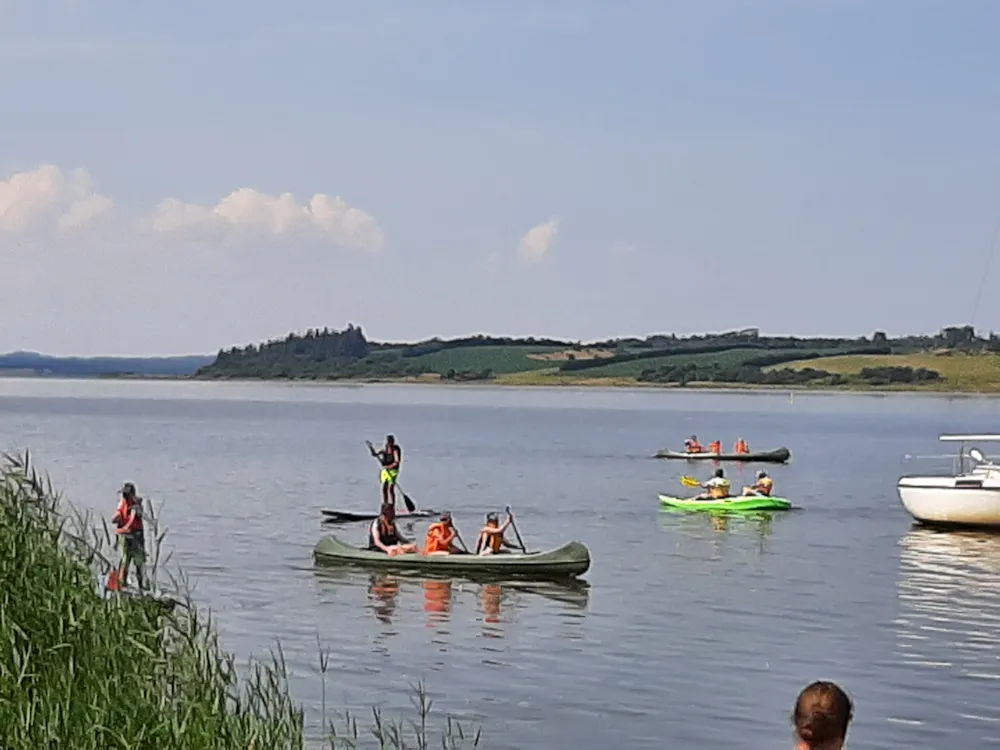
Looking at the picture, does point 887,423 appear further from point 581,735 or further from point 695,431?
point 581,735

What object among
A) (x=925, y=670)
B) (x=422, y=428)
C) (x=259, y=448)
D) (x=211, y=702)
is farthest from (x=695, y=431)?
(x=211, y=702)

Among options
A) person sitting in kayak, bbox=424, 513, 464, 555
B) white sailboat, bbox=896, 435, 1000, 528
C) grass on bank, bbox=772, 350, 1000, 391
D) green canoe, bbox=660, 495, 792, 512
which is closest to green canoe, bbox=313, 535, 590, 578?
person sitting in kayak, bbox=424, 513, 464, 555

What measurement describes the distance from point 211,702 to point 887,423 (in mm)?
132566

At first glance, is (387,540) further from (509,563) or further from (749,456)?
(749,456)

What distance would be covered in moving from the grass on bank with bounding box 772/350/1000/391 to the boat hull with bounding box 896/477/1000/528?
443ft

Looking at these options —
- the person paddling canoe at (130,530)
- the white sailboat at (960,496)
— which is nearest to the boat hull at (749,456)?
the white sailboat at (960,496)

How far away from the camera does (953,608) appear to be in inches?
1109

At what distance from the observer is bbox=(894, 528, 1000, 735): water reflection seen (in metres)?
22.1

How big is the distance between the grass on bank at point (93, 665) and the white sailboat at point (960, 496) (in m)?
25.4

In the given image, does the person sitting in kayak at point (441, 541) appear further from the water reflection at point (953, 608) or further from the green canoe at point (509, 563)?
the water reflection at point (953, 608)

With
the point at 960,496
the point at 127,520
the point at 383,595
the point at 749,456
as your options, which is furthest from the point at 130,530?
the point at 749,456

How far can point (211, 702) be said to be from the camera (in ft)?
39.5

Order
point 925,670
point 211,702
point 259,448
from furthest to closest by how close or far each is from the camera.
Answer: point 259,448
point 925,670
point 211,702

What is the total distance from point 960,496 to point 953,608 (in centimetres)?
1138
